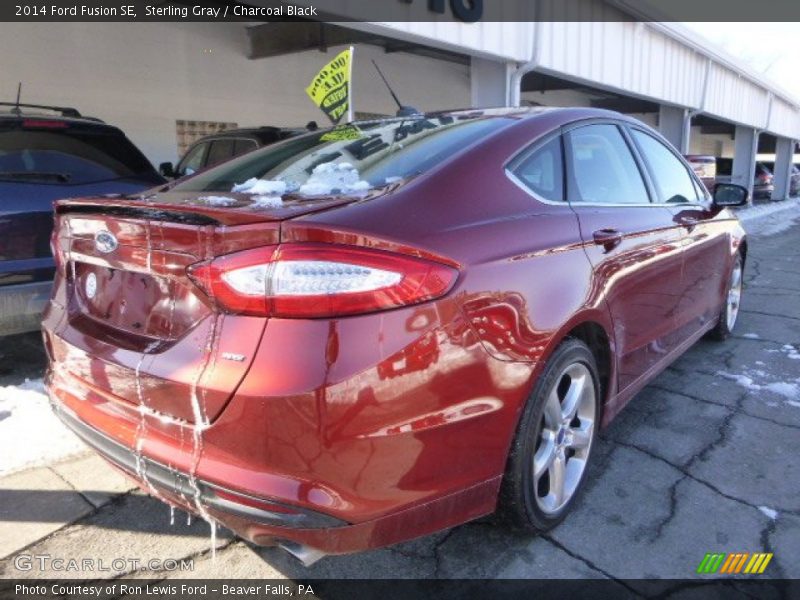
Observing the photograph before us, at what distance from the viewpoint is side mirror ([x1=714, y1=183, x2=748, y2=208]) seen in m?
4.33

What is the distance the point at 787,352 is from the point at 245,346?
4483mm

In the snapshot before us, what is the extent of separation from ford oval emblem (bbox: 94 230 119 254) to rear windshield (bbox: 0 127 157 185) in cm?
208

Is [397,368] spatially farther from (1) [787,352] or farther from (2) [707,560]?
(1) [787,352]

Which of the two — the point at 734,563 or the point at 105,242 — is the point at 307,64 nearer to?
the point at 105,242

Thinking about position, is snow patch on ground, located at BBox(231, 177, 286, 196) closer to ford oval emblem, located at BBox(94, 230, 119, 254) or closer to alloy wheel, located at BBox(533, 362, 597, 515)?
ford oval emblem, located at BBox(94, 230, 119, 254)

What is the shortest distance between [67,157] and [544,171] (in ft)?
10.7

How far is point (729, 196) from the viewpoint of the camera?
4.34 m

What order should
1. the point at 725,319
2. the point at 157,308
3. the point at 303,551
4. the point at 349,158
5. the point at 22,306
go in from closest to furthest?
the point at 303,551 → the point at 157,308 → the point at 349,158 → the point at 22,306 → the point at 725,319

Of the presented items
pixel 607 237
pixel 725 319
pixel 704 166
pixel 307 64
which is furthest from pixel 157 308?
pixel 704 166

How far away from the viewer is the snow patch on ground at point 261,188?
2.09 m

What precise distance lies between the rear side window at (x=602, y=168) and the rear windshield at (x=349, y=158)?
0.41m

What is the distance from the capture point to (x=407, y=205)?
1883 millimetres

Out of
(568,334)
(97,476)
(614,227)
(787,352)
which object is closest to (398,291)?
(568,334)

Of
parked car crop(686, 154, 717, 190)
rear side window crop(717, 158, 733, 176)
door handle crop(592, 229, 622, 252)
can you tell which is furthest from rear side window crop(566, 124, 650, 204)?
rear side window crop(717, 158, 733, 176)
